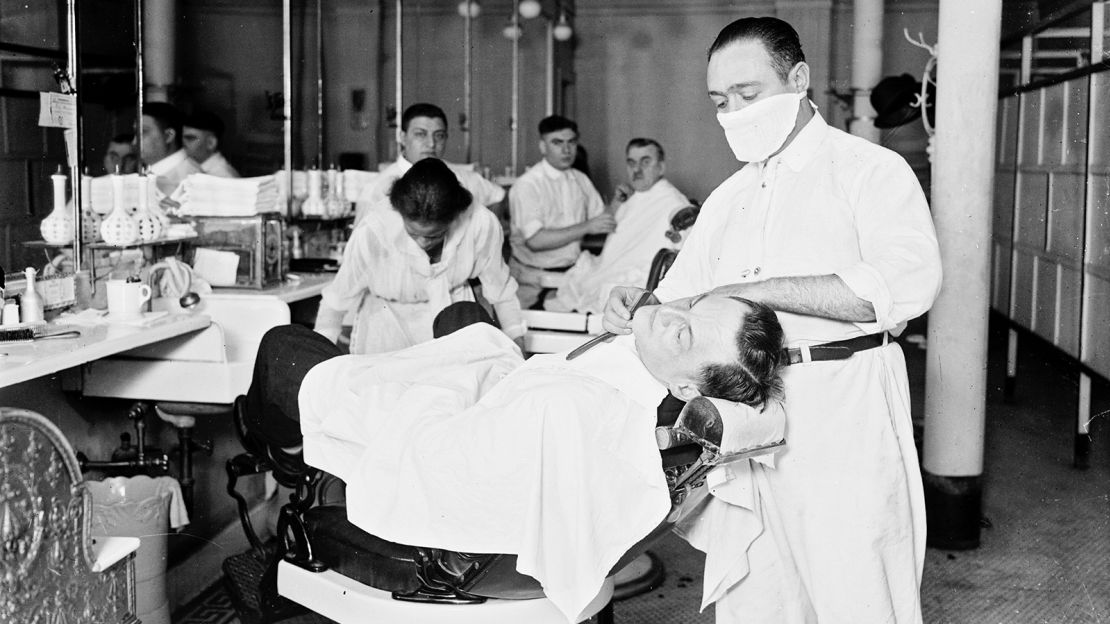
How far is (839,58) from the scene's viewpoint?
9.48m

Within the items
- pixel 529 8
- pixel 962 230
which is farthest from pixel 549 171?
pixel 962 230

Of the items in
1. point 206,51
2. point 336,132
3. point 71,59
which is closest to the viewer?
point 71,59

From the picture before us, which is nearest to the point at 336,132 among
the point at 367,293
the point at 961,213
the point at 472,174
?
the point at 472,174

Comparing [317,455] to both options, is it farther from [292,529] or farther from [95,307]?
[95,307]

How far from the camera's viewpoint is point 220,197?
3734 millimetres

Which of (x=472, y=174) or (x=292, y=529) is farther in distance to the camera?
(x=472, y=174)

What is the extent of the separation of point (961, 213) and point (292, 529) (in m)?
2.31

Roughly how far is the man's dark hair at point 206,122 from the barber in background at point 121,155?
1.66 feet

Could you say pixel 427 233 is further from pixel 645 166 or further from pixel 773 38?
pixel 645 166

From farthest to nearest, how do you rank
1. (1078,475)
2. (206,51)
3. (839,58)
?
(839,58)
(1078,475)
(206,51)

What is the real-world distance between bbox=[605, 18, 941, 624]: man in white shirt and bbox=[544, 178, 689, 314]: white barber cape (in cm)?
254

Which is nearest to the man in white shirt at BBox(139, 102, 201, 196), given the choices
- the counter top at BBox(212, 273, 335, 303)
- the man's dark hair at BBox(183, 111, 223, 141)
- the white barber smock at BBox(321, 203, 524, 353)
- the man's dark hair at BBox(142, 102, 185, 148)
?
the man's dark hair at BBox(142, 102, 185, 148)

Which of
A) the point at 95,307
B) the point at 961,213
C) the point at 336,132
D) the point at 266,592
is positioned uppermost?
the point at 336,132

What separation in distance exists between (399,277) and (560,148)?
93.1 inches
